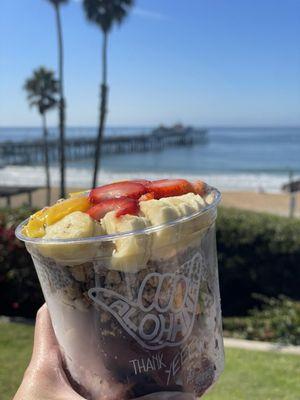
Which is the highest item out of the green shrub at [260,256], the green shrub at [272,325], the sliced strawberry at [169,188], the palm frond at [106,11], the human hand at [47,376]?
the palm frond at [106,11]

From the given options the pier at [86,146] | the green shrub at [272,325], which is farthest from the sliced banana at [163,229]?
the pier at [86,146]

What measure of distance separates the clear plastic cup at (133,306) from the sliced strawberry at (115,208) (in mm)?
107

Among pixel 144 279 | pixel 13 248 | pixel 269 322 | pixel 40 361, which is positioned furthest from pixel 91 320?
pixel 13 248

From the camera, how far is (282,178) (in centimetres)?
3809

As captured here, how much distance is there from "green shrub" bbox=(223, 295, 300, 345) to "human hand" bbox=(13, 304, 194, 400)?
193 inches

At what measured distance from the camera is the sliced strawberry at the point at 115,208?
4.56 ft

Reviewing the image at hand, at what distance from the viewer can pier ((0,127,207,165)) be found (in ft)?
192

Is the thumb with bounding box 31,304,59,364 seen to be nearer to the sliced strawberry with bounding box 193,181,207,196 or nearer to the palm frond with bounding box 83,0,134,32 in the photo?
the sliced strawberry with bounding box 193,181,207,196

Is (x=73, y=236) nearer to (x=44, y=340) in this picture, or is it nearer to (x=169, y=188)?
(x=169, y=188)

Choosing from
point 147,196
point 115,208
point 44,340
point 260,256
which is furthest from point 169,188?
point 260,256

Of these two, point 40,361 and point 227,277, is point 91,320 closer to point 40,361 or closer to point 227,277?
point 40,361

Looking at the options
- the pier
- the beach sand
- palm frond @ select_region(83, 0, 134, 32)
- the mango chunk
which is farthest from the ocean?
the mango chunk

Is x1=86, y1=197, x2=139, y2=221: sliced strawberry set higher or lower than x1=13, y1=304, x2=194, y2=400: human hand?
higher

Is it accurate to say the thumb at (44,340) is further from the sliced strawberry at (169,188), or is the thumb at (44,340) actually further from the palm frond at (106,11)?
the palm frond at (106,11)
